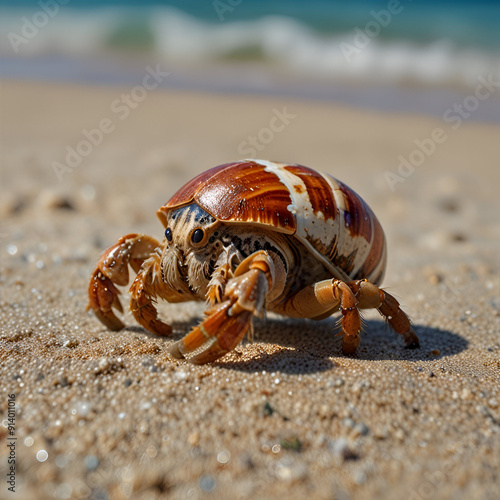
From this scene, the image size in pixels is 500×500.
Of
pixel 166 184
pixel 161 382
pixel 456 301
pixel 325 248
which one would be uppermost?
pixel 325 248

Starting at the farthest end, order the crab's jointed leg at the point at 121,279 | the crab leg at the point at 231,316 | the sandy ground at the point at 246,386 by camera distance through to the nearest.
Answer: the crab's jointed leg at the point at 121,279 < the crab leg at the point at 231,316 < the sandy ground at the point at 246,386

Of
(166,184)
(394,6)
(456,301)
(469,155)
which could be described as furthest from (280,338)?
(394,6)

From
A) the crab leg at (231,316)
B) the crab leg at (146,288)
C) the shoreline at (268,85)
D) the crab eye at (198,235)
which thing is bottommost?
the shoreline at (268,85)

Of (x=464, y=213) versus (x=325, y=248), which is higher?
(x=325, y=248)

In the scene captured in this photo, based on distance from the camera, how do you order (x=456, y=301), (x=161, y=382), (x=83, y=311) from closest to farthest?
(x=161, y=382), (x=83, y=311), (x=456, y=301)

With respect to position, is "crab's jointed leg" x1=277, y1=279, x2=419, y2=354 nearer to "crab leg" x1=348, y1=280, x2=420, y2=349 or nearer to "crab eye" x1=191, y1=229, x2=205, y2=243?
"crab leg" x1=348, y1=280, x2=420, y2=349

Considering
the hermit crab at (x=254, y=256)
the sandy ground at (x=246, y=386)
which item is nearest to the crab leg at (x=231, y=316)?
the hermit crab at (x=254, y=256)

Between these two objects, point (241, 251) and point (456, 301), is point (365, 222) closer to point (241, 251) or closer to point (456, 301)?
point (241, 251)

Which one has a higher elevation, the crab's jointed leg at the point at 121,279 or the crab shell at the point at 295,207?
the crab shell at the point at 295,207

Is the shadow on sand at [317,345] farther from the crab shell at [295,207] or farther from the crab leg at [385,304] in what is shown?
the crab shell at [295,207]
